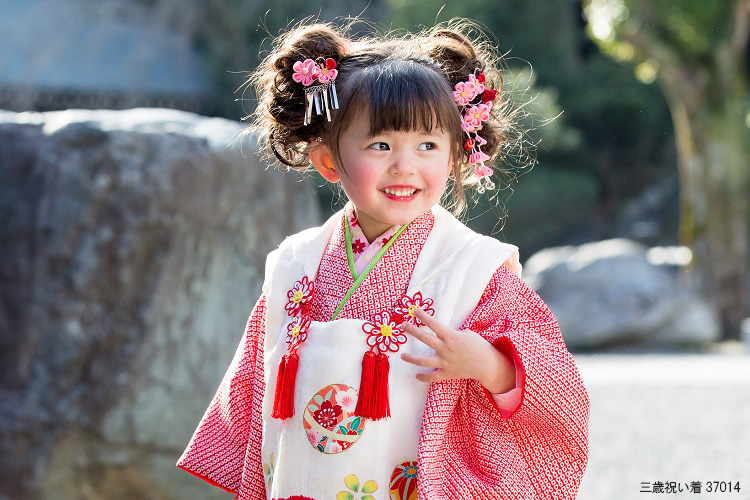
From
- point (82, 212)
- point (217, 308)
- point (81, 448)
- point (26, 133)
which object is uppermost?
point (26, 133)

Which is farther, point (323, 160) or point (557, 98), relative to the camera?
point (557, 98)

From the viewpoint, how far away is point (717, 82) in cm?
866

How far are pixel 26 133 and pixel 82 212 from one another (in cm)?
34

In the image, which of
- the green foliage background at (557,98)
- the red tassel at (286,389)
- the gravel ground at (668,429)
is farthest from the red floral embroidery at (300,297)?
the green foliage background at (557,98)

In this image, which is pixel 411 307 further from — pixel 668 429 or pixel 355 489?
pixel 668 429

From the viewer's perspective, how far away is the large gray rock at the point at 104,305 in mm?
2990

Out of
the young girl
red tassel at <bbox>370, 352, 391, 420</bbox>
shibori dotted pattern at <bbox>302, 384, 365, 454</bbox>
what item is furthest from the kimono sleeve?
red tassel at <bbox>370, 352, 391, 420</bbox>

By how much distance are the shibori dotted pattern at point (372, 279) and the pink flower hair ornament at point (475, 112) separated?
0.12 meters

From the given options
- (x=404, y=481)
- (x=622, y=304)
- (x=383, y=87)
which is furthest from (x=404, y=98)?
(x=622, y=304)

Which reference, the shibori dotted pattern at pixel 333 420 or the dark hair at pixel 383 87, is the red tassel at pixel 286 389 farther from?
the dark hair at pixel 383 87

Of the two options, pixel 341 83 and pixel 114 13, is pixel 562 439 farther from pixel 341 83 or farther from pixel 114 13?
pixel 114 13

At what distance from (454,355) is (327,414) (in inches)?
9.7

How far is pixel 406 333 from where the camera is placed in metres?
1.59

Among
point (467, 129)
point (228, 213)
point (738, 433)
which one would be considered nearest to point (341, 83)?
point (467, 129)
